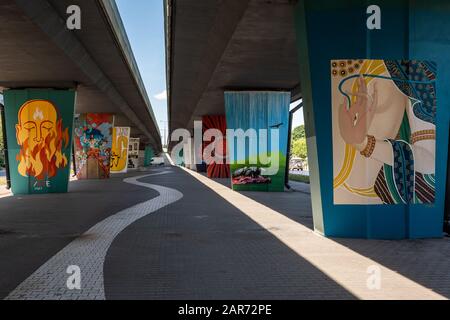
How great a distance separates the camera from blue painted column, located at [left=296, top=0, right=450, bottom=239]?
30.7ft

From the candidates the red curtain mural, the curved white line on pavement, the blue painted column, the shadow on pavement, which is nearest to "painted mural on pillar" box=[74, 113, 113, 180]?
the red curtain mural

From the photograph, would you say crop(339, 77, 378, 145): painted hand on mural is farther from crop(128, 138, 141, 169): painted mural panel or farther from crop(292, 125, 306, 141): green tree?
crop(292, 125, 306, 141): green tree

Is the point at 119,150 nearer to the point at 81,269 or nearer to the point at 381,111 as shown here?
the point at 381,111

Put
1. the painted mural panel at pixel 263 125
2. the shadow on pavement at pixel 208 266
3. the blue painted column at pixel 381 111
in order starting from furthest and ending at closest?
1. the painted mural panel at pixel 263 125
2. the blue painted column at pixel 381 111
3. the shadow on pavement at pixel 208 266

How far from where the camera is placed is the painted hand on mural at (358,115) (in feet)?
30.7

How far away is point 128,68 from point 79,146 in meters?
16.8

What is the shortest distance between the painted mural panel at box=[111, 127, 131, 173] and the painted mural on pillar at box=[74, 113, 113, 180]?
12091 millimetres

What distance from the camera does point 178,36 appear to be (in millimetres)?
15406

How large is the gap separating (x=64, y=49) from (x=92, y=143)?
21792 mm

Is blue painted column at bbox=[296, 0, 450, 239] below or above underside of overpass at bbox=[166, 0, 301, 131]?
below

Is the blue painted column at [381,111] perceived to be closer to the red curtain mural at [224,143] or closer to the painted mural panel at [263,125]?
the painted mural panel at [263,125]

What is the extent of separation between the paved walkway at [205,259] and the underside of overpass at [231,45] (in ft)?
16.8

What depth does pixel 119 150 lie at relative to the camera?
160 feet

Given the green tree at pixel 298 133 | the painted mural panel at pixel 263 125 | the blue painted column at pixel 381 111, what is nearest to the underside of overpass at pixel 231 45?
the painted mural panel at pixel 263 125
